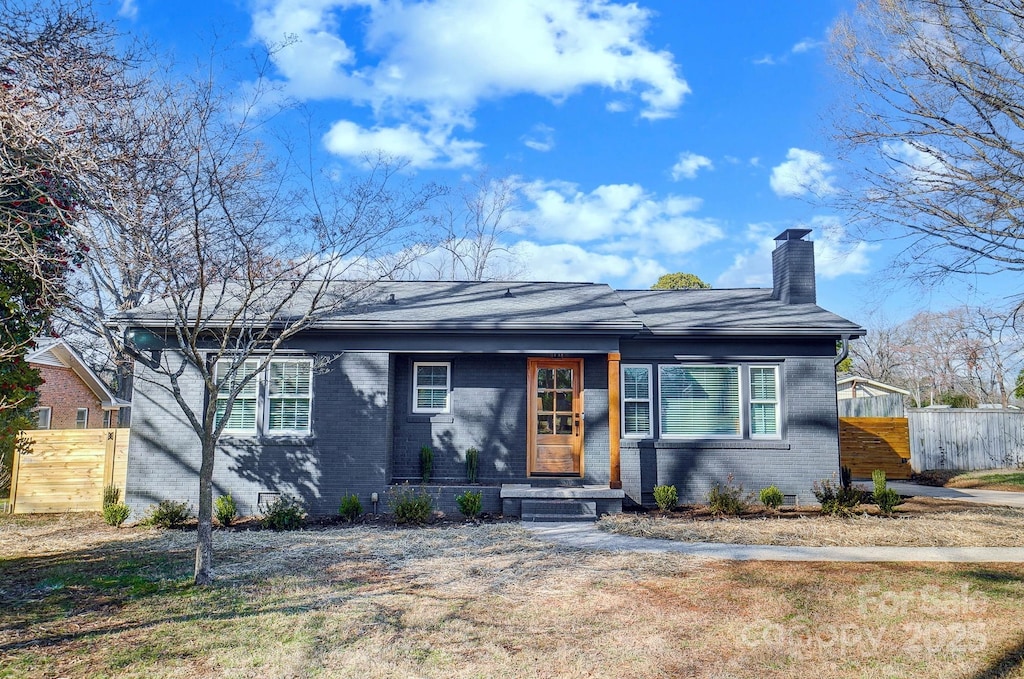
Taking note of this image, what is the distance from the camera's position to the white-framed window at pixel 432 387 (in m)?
12.2

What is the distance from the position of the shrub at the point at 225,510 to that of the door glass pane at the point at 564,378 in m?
5.96

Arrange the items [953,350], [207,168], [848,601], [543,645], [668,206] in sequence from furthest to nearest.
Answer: [953,350]
[668,206]
[207,168]
[848,601]
[543,645]

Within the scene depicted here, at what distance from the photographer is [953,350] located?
39.2 metres

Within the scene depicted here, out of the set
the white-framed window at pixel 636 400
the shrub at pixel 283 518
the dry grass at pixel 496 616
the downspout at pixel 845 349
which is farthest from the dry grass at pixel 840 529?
the shrub at pixel 283 518

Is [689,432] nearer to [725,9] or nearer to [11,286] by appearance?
[725,9]

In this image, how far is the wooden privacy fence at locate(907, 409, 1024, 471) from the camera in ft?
62.9

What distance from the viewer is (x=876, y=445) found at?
59.3 ft

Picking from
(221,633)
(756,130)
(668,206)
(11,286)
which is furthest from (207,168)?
(668,206)

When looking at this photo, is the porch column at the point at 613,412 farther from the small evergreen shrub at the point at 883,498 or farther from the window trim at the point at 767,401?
the small evergreen shrub at the point at 883,498

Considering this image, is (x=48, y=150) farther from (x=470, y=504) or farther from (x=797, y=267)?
(x=797, y=267)

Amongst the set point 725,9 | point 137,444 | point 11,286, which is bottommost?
point 137,444

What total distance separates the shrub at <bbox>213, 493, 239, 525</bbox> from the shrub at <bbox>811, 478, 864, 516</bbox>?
965 centimetres

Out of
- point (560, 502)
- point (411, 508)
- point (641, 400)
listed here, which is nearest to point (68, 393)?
point (411, 508)

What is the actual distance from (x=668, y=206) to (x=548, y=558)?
16.4 m
